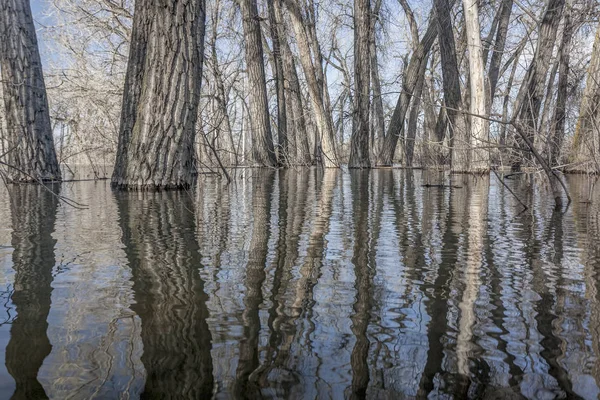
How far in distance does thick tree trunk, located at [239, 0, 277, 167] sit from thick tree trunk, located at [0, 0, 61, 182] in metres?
6.88

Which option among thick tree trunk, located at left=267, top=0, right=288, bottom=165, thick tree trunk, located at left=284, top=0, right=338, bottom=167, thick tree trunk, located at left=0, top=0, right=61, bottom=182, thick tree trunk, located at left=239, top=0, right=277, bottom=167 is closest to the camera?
thick tree trunk, located at left=0, top=0, right=61, bottom=182

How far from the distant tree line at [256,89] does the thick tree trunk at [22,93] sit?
0.06 ft

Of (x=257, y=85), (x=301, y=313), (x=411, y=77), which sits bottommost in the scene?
(x=301, y=313)

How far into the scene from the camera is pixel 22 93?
24.0 feet

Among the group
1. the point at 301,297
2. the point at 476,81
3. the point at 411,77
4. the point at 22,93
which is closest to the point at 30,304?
the point at 301,297

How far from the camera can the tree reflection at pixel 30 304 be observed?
0.92 m

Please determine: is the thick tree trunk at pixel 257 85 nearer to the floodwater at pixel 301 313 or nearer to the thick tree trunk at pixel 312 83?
the thick tree trunk at pixel 312 83

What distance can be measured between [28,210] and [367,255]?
2.94 metres

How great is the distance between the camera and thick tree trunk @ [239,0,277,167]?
45.6 ft

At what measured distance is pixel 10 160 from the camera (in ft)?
23.7

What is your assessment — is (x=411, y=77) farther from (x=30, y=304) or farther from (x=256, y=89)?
(x=30, y=304)

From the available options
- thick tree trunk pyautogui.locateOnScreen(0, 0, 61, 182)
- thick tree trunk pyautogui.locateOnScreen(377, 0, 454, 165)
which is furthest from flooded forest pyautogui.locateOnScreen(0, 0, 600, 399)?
thick tree trunk pyautogui.locateOnScreen(377, 0, 454, 165)

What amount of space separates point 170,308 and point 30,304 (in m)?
0.38

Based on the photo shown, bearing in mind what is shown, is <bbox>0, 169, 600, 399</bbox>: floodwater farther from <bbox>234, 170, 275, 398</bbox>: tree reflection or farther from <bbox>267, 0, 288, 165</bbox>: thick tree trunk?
<bbox>267, 0, 288, 165</bbox>: thick tree trunk
